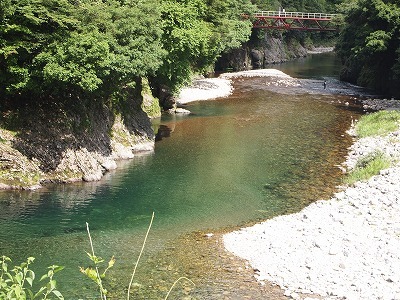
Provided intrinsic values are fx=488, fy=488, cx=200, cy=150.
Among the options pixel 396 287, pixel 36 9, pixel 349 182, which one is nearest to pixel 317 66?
pixel 349 182

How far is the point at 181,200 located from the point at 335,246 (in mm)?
9161

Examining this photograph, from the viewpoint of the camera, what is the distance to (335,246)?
18891mm

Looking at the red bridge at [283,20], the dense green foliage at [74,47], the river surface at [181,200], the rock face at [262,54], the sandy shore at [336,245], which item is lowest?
the river surface at [181,200]

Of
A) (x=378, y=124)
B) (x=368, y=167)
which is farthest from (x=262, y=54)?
(x=368, y=167)

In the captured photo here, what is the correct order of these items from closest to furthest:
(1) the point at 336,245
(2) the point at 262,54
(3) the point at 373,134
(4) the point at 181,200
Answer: (1) the point at 336,245
(4) the point at 181,200
(3) the point at 373,134
(2) the point at 262,54

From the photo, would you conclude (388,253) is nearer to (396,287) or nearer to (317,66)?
(396,287)

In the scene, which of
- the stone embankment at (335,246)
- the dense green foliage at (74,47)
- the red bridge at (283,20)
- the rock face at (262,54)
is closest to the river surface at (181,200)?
the stone embankment at (335,246)

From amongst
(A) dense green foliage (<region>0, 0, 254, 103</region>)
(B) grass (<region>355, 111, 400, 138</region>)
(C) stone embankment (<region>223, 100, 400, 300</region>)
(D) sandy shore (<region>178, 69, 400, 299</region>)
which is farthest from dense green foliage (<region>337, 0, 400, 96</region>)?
(C) stone embankment (<region>223, 100, 400, 300</region>)

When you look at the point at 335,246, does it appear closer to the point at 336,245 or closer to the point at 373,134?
the point at 336,245

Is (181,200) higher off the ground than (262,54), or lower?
lower

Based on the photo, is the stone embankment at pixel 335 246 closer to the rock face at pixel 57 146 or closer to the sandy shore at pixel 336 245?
the sandy shore at pixel 336 245

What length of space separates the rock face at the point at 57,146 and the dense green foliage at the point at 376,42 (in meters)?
34.2

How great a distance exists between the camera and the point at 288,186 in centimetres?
2791

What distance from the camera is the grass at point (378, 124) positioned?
37812 mm
